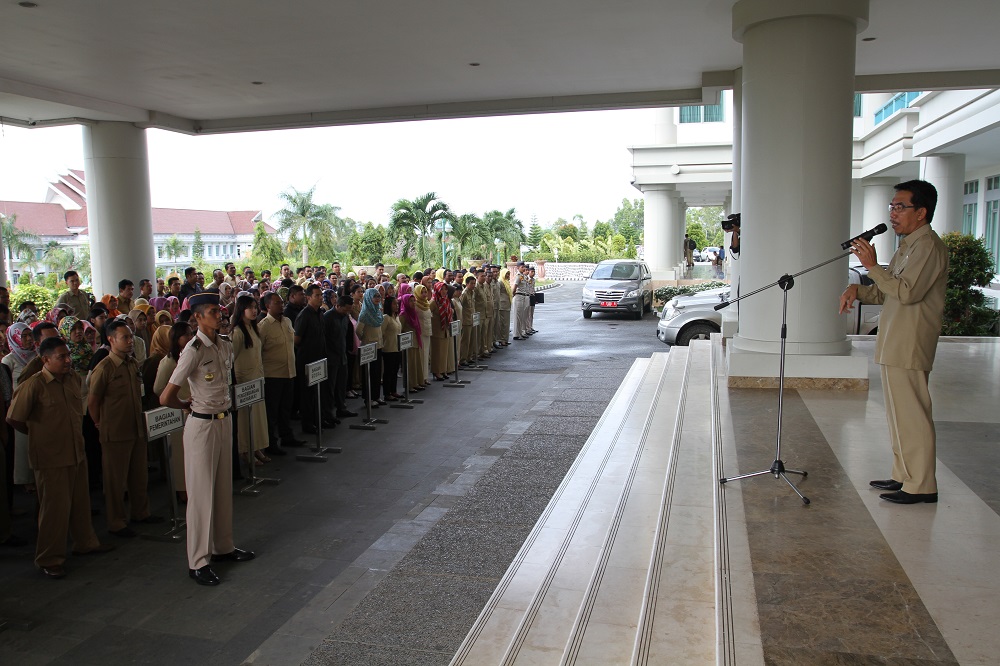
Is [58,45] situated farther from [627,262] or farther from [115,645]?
Result: [627,262]

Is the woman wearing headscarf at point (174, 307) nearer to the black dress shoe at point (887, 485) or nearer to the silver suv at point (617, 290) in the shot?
the black dress shoe at point (887, 485)

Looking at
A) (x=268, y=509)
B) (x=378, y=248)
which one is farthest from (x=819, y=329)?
(x=378, y=248)

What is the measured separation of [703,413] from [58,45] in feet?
33.2

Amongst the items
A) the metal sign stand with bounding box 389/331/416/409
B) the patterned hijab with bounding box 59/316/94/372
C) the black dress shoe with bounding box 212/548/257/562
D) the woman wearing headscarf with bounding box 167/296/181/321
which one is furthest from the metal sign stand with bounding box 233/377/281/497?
the metal sign stand with bounding box 389/331/416/409

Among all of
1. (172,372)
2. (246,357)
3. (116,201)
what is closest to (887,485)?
(172,372)

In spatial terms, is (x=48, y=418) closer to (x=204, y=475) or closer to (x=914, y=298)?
(x=204, y=475)

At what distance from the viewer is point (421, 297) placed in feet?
43.4

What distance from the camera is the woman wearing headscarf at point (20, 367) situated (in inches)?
265

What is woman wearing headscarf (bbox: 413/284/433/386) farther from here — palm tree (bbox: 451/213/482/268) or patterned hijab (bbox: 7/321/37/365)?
palm tree (bbox: 451/213/482/268)

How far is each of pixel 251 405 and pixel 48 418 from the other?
233cm

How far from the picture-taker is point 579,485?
672 cm

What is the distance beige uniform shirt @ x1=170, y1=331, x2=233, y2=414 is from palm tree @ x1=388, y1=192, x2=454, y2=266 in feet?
107

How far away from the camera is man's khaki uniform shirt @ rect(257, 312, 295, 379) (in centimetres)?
878

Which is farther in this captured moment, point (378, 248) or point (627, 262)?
point (378, 248)
